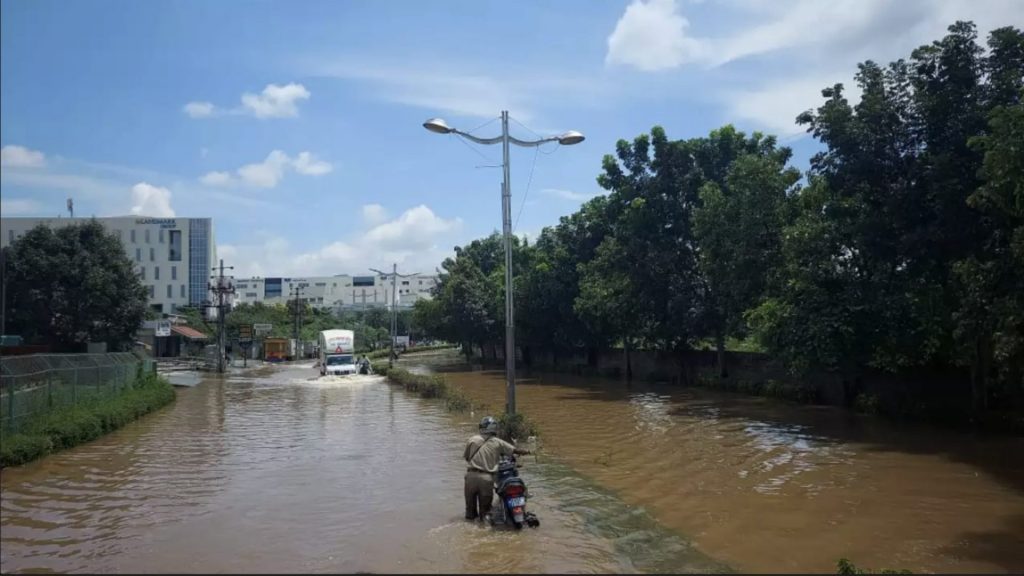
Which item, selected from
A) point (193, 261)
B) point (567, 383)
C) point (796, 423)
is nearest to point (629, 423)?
point (796, 423)

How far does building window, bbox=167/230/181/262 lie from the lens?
103 meters

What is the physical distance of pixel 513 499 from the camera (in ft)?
29.9

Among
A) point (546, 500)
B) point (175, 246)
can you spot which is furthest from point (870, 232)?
point (175, 246)

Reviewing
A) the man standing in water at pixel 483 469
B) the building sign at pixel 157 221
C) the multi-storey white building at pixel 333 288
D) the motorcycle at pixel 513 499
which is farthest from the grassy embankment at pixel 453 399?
the multi-storey white building at pixel 333 288

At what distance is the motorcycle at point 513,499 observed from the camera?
9.11 m

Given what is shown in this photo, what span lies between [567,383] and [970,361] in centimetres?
2533

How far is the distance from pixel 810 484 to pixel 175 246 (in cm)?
10534

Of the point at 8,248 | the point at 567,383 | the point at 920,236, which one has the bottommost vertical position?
the point at 567,383

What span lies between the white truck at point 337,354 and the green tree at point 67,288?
1257 cm

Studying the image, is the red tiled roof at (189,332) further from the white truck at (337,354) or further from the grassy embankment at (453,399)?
the grassy embankment at (453,399)

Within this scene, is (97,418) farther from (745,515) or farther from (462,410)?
(745,515)

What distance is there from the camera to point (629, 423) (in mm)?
22797

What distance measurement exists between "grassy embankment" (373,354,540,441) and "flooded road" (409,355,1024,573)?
0.77 m

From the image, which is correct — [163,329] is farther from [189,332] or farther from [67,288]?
[67,288]
